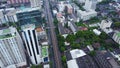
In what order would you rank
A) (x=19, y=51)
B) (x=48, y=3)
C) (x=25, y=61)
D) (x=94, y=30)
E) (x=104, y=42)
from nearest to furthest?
(x=19, y=51), (x=25, y=61), (x=104, y=42), (x=94, y=30), (x=48, y=3)

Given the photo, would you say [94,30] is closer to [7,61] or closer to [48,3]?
[7,61]

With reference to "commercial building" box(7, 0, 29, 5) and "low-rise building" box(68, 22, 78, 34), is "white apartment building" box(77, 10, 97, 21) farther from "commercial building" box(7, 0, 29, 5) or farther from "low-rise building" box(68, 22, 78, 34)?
"commercial building" box(7, 0, 29, 5)

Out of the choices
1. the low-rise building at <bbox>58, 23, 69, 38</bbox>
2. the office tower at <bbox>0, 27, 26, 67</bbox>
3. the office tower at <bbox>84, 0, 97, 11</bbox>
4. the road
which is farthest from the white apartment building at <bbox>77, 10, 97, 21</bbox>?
the office tower at <bbox>0, 27, 26, 67</bbox>

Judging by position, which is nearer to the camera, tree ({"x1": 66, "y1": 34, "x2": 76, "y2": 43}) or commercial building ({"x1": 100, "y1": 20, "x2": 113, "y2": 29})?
tree ({"x1": 66, "y1": 34, "x2": 76, "y2": 43})

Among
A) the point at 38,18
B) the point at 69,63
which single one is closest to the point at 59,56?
the point at 69,63

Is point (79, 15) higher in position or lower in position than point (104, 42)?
higher

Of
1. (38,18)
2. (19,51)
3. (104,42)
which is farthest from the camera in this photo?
(38,18)

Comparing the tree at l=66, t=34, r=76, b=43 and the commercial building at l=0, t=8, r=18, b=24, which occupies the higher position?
the commercial building at l=0, t=8, r=18, b=24
